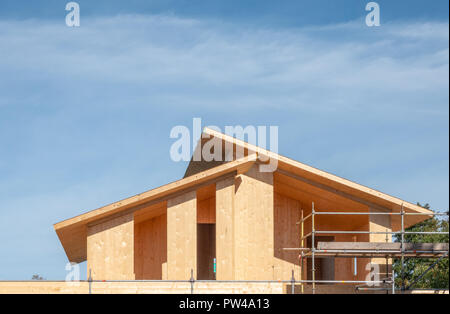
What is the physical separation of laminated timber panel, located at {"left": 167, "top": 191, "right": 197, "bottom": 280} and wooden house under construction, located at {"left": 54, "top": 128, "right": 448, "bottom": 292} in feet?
0.10

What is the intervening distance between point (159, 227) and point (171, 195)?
2864 mm

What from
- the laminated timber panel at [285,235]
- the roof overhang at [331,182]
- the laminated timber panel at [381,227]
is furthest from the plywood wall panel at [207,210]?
the laminated timber panel at [381,227]

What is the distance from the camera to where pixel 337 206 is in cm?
2673

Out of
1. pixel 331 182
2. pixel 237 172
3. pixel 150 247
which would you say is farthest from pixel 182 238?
pixel 331 182

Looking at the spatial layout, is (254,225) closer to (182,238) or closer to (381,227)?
(182,238)

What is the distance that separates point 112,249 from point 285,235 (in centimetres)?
645

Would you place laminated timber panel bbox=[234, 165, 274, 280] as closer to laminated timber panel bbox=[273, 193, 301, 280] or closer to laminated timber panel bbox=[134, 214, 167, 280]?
laminated timber panel bbox=[273, 193, 301, 280]

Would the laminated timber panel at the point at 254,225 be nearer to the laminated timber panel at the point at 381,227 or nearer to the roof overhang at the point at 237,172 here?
the roof overhang at the point at 237,172

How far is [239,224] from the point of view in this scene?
948 inches

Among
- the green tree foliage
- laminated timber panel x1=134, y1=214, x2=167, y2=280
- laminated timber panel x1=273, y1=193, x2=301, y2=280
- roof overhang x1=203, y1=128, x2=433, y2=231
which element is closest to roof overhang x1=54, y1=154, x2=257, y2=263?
roof overhang x1=203, y1=128, x2=433, y2=231
